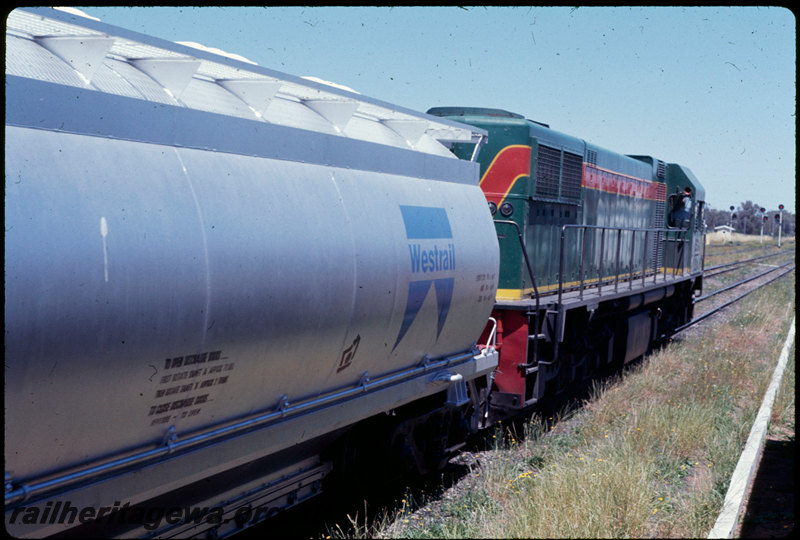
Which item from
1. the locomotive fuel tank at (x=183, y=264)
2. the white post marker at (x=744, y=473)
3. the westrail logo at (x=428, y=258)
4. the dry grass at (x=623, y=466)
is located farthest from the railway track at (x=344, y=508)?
the white post marker at (x=744, y=473)

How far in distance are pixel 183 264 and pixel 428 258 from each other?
2.62 m

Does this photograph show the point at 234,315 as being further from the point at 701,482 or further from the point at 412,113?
the point at 701,482

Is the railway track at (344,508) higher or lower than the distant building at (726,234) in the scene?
lower

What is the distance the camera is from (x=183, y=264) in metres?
3.88

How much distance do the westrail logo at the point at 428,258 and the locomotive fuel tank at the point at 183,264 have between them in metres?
0.02

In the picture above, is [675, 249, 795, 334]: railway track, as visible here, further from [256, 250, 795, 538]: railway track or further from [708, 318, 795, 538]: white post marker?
[256, 250, 795, 538]: railway track

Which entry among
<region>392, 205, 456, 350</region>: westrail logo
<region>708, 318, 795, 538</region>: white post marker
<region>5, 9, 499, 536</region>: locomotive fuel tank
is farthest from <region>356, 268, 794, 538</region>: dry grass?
<region>392, 205, 456, 350</region>: westrail logo

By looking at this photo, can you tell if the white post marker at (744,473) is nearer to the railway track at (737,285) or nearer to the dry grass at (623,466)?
the dry grass at (623,466)

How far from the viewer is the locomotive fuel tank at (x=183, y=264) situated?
131 inches

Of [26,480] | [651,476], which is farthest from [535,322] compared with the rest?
[26,480]

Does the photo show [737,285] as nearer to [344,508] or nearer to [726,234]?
[344,508]

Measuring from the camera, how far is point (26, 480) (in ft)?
11.1

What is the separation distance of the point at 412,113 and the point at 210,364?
3.59 metres

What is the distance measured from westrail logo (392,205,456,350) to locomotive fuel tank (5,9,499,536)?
0.02 metres
